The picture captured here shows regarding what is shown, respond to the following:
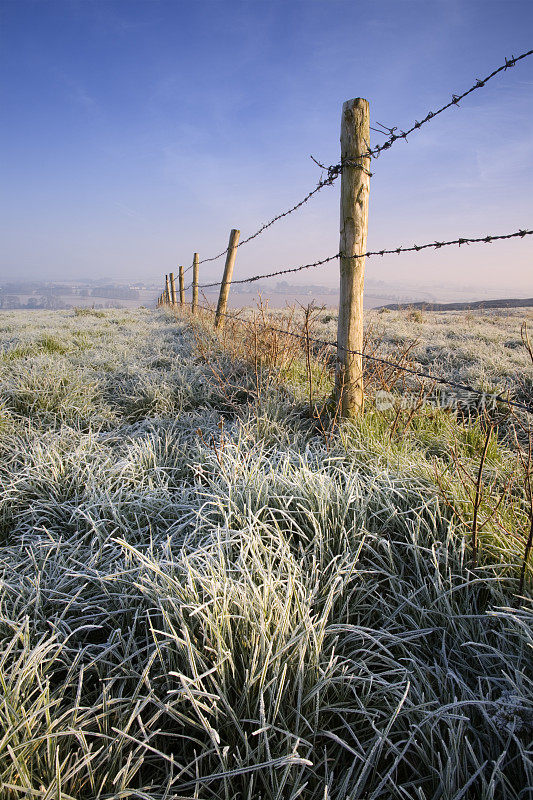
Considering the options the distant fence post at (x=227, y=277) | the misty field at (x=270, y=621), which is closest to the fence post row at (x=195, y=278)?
the distant fence post at (x=227, y=277)

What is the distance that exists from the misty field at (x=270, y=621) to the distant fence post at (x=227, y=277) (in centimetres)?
441

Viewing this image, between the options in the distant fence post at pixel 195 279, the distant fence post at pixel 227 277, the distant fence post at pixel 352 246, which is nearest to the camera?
the distant fence post at pixel 352 246

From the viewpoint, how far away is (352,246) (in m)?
2.61

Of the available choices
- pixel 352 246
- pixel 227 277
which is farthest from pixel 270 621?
pixel 227 277

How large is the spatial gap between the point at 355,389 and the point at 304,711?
2074mm

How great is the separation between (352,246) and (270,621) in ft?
7.76

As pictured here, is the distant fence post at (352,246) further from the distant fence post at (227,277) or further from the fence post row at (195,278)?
the fence post row at (195,278)

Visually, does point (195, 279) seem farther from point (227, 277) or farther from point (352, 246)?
point (352, 246)

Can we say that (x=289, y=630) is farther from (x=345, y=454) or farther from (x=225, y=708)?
(x=345, y=454)

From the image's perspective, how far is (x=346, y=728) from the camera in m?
1.20

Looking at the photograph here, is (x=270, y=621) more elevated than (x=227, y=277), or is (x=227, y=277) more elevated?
(x=227, y=277)

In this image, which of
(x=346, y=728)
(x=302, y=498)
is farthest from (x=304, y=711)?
(x=302, y=498)

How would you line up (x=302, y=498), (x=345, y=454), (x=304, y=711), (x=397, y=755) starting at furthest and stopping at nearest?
(x=345, y=454), (x=302, y=498), (x=304, y=711), (x=397, y=755)

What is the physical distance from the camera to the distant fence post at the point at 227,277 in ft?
21.9
